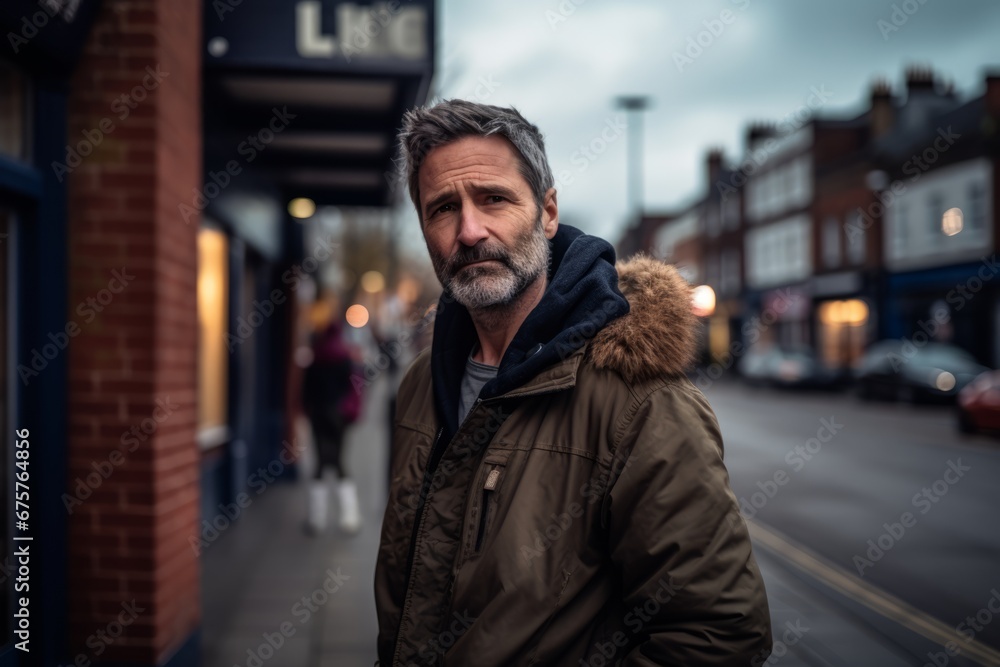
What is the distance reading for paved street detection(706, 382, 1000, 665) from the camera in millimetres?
5156

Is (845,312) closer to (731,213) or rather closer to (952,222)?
(952,222)

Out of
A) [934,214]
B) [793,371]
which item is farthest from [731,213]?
[793,371]

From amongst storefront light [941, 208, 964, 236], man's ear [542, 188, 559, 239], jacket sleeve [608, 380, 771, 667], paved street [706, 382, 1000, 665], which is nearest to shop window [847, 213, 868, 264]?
storefront light [941, 208, 964, 236]

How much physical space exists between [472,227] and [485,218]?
0.13 ft

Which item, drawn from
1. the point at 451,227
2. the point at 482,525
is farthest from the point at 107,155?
the point at 482,525

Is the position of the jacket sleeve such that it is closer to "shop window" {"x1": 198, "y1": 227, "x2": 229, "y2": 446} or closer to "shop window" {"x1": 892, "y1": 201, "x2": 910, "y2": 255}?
"shop window" {"x1": 198, "y1": 227, "x2": 229, "y2": 446}

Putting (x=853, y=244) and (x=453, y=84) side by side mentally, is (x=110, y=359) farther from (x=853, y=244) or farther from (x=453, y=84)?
(x=853, y=244)

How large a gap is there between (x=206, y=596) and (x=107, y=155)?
10.7 ft

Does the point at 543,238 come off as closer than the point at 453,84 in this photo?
Yes

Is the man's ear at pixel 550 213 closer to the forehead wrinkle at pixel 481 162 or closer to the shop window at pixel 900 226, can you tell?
the forehead wrinkle at pixel 481 162

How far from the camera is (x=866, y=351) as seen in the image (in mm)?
31516

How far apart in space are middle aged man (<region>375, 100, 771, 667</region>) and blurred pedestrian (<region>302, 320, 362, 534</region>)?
5.38 metres

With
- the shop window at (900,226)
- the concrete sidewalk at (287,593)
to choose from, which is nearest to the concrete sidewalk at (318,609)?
the concrete sidewalk at (287,593)

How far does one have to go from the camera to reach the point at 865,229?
3145 centimetres
